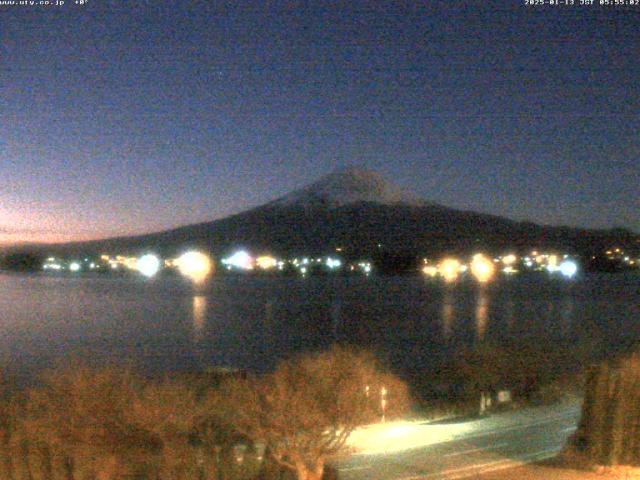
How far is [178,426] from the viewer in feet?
31.4

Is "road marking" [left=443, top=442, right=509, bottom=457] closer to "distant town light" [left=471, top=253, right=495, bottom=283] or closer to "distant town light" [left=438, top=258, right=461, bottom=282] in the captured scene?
"distant town light" [left=438, top=258, right=461, bottom=282]

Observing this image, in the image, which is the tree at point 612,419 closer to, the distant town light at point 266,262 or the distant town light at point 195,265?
the distant town light at point 266,262

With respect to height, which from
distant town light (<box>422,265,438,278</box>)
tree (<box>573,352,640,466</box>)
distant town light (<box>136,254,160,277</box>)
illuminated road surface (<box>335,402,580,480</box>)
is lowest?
illuminated road surface (<box>335,402,580,480</box>)

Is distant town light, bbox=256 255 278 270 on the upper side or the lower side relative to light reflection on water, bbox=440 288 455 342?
upper

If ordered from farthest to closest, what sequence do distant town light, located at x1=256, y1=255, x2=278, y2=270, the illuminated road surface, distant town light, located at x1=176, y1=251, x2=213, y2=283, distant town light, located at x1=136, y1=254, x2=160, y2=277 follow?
distant town light, located at x1=176, y1=251, x2=213, y2=283 → distant town light, located at x1=136, y1=254, x2=160, y2=277 → distant town light, located at x1=256, y1=255, x2=278, y2=270 → the illuminated road surface

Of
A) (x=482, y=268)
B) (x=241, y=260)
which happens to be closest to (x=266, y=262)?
(x=241, y=260)

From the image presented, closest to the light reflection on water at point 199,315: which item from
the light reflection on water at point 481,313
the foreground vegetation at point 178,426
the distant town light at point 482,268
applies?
the light reflection on water at point 481,313

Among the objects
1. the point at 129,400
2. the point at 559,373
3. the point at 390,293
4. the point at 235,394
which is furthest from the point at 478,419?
the point at 390,293

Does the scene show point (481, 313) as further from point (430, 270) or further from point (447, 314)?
point (430, 270)

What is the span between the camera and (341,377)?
33.3 ft

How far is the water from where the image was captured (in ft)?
124

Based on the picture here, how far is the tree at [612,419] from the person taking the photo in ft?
34.6

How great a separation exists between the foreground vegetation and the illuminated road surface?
1.34 metres

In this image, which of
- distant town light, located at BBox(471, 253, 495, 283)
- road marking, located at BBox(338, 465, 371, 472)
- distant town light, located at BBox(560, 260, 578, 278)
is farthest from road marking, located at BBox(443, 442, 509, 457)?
distant town light, located at BBox(560, 260, 578, 278)
